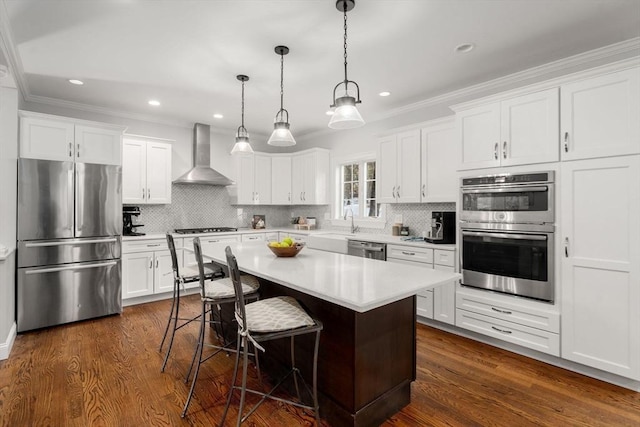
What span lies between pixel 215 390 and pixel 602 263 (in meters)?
3.05

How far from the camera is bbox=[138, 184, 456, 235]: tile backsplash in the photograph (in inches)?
173

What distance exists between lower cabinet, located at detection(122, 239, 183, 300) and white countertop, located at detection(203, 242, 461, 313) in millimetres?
2097

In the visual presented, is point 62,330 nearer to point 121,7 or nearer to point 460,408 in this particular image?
point 121,7

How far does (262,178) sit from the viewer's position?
5.87 meters

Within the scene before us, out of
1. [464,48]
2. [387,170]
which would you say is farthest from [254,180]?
[464,48]

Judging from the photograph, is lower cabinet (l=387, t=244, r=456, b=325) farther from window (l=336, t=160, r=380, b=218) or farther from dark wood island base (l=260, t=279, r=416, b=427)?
window (l=336, t=160, r=380, b=218)

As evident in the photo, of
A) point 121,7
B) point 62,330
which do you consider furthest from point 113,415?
point 121,7

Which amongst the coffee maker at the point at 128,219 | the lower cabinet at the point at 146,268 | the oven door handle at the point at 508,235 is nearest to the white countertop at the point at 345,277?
the oven door handle at the point at 508,235

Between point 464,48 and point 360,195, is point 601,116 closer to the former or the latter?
point 464,48

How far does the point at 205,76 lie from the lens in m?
3.46

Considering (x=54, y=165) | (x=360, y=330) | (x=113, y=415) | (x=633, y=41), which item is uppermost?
(x=633, y=41)

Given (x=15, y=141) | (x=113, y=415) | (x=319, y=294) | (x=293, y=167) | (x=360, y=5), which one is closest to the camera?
(x=319, y=294)

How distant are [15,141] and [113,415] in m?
2.99

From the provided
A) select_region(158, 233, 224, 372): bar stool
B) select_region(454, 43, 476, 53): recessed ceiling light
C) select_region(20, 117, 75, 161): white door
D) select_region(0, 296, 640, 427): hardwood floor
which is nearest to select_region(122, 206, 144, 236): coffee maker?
select_region(20, 117, 75, 161): white door
